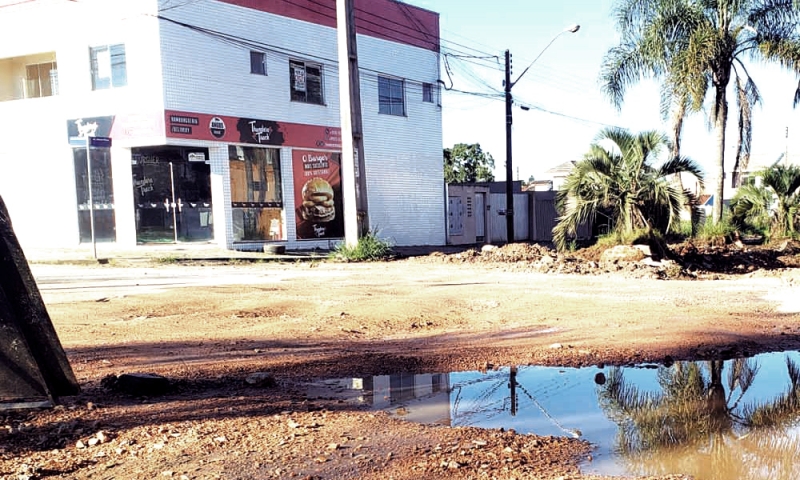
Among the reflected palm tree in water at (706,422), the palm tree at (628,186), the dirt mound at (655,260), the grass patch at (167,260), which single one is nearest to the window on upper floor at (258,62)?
the grass patch at (167,260)

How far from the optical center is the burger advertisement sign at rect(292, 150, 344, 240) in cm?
2270

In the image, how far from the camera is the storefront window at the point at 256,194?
20900 mm

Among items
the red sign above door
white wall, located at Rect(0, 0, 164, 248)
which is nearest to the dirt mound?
the red sign above door

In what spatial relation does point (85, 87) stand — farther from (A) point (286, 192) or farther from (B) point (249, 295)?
(B) point (249, 295)

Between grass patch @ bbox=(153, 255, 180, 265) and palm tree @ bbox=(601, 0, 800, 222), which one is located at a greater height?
palm tree @ bbox=(601, 0, 800, 222)

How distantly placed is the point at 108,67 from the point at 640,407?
18851 mm

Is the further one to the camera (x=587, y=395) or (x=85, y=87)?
(x=85, y=87)

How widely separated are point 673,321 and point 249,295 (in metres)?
6.22

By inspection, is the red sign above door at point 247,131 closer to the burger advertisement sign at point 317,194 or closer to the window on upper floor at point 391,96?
the burger advertisement sign at point 317,194

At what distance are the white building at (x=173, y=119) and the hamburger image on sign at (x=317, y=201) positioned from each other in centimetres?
4

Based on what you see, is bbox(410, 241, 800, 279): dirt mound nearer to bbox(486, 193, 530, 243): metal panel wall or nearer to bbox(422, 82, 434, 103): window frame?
bbox(422, 82, 434, 103): window frame

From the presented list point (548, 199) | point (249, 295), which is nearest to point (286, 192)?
point (249, 295)

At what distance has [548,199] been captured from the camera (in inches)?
1243

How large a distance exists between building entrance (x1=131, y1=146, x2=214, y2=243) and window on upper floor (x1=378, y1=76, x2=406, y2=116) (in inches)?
303
